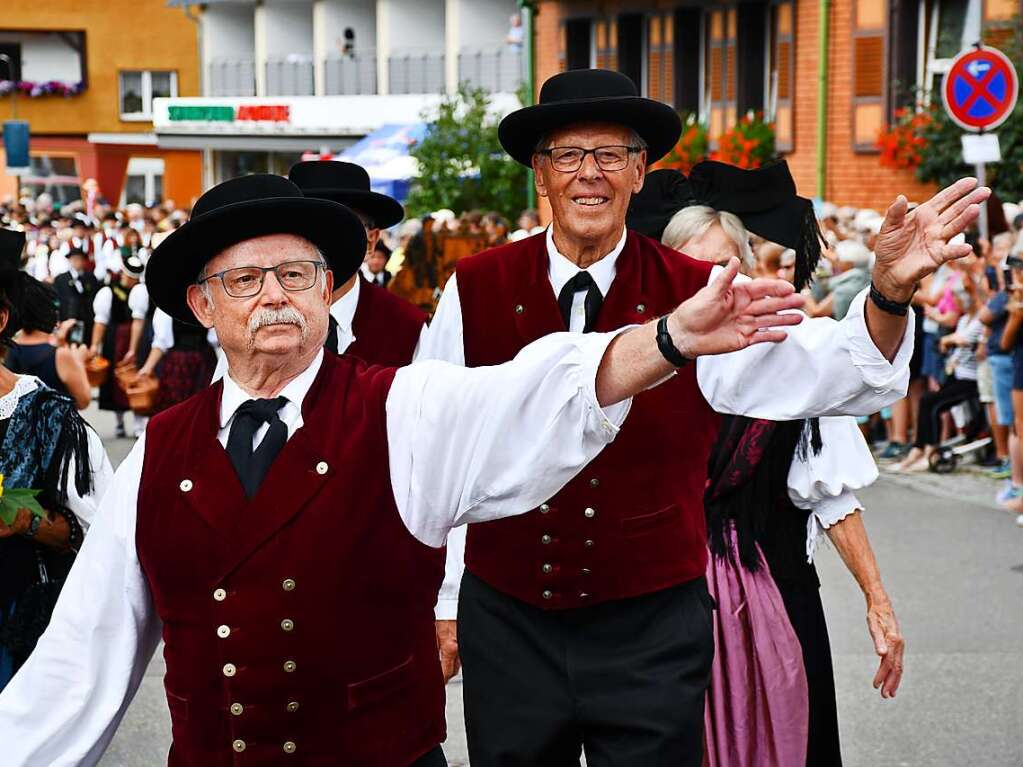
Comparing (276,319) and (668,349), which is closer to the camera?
(668,349)

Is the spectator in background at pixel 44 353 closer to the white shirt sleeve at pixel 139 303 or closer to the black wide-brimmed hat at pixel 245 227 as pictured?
the black wide-brimmed hat at pixel 245 227

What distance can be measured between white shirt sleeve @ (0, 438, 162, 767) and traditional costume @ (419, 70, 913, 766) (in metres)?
0.93

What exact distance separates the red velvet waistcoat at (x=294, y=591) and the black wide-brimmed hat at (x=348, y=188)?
10.5 ft

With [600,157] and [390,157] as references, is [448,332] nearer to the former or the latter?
[600,157]

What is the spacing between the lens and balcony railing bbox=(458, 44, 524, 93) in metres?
38.6

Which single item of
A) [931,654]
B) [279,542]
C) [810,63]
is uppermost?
[810,63]

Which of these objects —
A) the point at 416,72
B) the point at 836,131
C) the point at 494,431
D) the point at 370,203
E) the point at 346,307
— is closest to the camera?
→ the point at 494,431

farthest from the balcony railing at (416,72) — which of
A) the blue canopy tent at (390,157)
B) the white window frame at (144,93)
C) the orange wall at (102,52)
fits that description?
the white window frame at (144,93)

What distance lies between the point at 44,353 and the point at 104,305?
28.2 ft

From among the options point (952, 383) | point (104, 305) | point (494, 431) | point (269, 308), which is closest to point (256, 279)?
point (269, 308)

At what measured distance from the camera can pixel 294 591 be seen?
292cm

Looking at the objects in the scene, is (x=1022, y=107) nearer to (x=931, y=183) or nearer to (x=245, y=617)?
(x=931, y=183)

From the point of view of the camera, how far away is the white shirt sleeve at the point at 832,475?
A: 4234 millimetres

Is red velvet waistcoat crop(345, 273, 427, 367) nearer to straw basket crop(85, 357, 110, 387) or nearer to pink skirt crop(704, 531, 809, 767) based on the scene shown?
pink skirt crop(704, 531, 809, 767)
